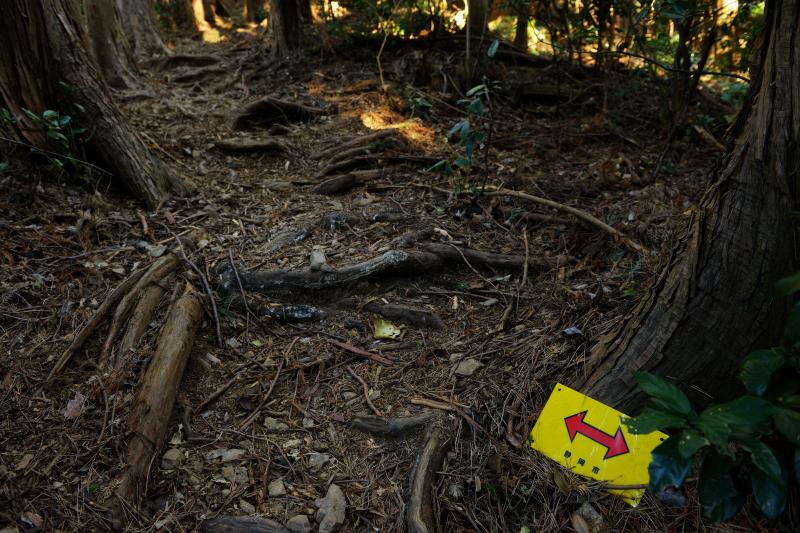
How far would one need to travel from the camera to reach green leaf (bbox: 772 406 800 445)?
1558 millimetres

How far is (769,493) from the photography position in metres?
1.61

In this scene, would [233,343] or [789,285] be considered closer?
[789,285]

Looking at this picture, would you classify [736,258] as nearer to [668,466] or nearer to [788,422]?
[788,422]

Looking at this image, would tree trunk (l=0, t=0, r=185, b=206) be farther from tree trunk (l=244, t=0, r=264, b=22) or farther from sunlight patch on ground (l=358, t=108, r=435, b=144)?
tree trunk (l=244, t=0, r=264, b=22)

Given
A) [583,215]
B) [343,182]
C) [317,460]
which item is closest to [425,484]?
[317,460]

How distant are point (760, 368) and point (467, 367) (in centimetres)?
131

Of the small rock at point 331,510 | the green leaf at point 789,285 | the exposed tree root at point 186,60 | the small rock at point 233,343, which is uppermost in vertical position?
the exposed tree root at point 186,60

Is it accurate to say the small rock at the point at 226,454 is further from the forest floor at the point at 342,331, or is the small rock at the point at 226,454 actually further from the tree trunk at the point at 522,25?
the tree trunk at the point at 522,25

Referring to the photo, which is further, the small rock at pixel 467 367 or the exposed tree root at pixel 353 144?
the exposed tree root at pixel 353 144

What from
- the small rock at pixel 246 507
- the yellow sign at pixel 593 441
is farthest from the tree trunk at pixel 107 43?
the yellow sign at pixel 593 441

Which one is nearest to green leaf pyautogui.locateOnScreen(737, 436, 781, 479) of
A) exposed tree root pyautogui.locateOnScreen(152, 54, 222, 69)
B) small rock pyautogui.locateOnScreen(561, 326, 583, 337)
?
small rock pyautogui.locateOnScreen(561, 326, 583, 337)

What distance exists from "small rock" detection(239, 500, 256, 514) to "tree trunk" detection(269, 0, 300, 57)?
6517mm

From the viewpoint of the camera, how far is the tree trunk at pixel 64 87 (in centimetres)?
354

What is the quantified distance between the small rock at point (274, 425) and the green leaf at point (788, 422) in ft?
6.28
